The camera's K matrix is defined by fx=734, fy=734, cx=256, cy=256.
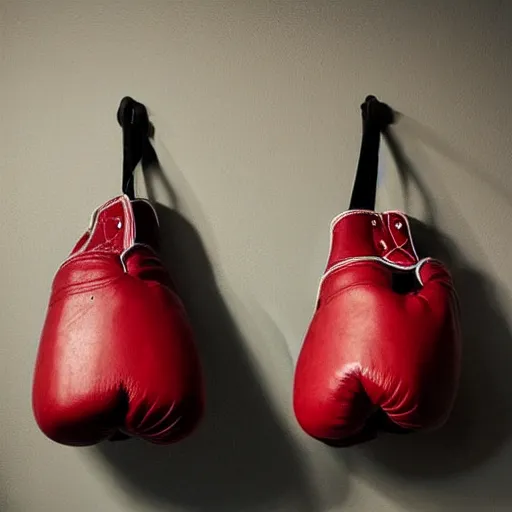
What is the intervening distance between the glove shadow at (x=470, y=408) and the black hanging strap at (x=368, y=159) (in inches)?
4.2

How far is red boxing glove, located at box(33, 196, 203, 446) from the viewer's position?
3.32ft

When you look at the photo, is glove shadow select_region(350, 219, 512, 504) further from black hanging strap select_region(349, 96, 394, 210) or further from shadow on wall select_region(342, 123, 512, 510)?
black hanging strap select_region(349, 96, 394, 210)

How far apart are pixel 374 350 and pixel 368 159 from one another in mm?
345

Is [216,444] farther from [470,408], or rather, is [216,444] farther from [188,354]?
[470,408]

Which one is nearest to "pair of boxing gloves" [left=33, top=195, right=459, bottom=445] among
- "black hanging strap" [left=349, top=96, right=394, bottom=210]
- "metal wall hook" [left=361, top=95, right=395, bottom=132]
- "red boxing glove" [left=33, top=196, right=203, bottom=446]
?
"red boxing glove" [left=33, top=196, right=203, bottom=446]

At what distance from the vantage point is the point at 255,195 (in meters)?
1.27

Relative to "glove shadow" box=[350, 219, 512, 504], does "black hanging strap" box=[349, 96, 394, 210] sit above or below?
above

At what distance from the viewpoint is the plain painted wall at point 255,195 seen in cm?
124

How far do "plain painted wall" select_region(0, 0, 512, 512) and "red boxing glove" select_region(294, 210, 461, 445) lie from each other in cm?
15

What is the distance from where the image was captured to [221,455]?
1270mm

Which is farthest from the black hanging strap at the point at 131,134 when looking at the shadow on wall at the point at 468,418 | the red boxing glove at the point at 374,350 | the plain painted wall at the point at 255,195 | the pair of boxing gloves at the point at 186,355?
the shadow on wall at the point at 468,418

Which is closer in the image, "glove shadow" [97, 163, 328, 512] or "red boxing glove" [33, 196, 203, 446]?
"red boxing glove" [33, 196, 203, 446]

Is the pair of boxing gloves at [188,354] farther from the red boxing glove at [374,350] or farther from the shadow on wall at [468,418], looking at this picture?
the shadow on wall at [468,418]

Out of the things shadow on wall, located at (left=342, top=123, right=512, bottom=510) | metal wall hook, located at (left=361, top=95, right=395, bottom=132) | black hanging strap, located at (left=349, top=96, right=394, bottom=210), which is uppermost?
metal wall hook, located at (left=361, top=95, right=395, bottom=132)
